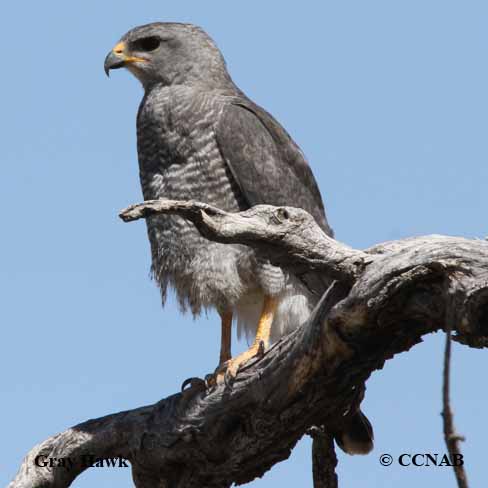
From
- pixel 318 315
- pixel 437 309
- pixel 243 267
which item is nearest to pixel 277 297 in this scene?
pixel 243 267

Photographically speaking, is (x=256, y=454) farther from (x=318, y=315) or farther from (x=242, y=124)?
(x=242, y=124)

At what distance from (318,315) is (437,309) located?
690mm

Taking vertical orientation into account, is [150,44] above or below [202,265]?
above

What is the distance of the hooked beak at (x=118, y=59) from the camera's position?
722cm

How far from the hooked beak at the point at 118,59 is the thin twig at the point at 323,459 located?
2.92 m

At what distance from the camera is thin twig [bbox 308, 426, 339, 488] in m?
5.75

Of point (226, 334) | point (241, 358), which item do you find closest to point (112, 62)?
point (226, 334)

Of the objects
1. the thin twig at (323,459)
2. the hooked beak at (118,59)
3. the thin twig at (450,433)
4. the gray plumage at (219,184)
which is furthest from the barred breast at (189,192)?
the thin twig at (450,433)

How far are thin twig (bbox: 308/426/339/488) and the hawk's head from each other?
2.60 metres

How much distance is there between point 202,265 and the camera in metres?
6.43

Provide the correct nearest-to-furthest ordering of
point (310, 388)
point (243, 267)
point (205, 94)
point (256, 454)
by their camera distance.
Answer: point (310, 388), point (256, 454), point (243, 267), point (205, 94)

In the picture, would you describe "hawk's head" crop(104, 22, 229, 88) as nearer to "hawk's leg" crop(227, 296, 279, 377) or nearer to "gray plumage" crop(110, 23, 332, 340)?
"gray plumage" crop(110, 23, 332, 340)

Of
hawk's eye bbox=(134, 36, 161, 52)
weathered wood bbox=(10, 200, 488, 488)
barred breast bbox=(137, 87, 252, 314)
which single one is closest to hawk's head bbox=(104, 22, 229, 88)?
hawk's eye bbox=(134, 36, 161, 52)

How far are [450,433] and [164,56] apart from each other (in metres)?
5.07
